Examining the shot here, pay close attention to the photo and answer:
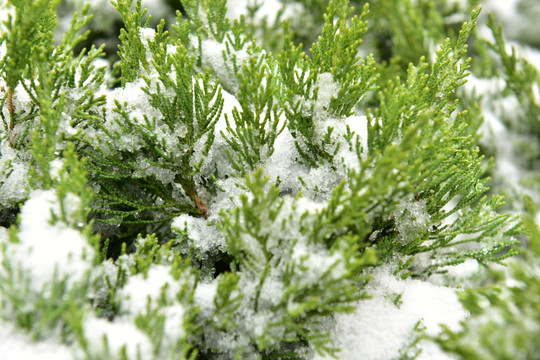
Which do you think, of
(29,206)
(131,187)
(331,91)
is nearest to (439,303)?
(331,91)

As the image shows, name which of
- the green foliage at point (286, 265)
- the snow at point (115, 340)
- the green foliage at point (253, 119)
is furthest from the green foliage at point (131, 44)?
the snow at point (115, 340)

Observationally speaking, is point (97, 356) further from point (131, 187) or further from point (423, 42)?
point (423, 42)

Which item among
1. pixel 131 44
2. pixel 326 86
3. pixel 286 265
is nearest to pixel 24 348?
pixel 286 265

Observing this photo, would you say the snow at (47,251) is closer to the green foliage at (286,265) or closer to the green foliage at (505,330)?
the green foliage at (286,265)

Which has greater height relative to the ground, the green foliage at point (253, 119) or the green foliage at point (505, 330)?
the green foliage at point (253, 119)

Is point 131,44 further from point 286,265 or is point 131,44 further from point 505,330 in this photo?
point 505,330

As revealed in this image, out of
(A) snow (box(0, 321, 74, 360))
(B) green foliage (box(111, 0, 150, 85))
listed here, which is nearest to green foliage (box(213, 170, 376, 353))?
(A) snow (box(0, 321, 74, 360))

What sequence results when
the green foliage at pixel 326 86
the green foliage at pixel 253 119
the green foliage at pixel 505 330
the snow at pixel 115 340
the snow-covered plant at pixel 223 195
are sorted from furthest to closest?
the green foliage at pixel 326 86 < the green foliage at pixel 253 119 < the snow-covered plant at pixel 223 195 < the snow at pixel 115 340 < the green foliage at pixel 505 330

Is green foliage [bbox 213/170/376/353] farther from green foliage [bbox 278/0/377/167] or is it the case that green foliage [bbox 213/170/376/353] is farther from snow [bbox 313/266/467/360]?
green foliage [bbox 278/0/377/167]
